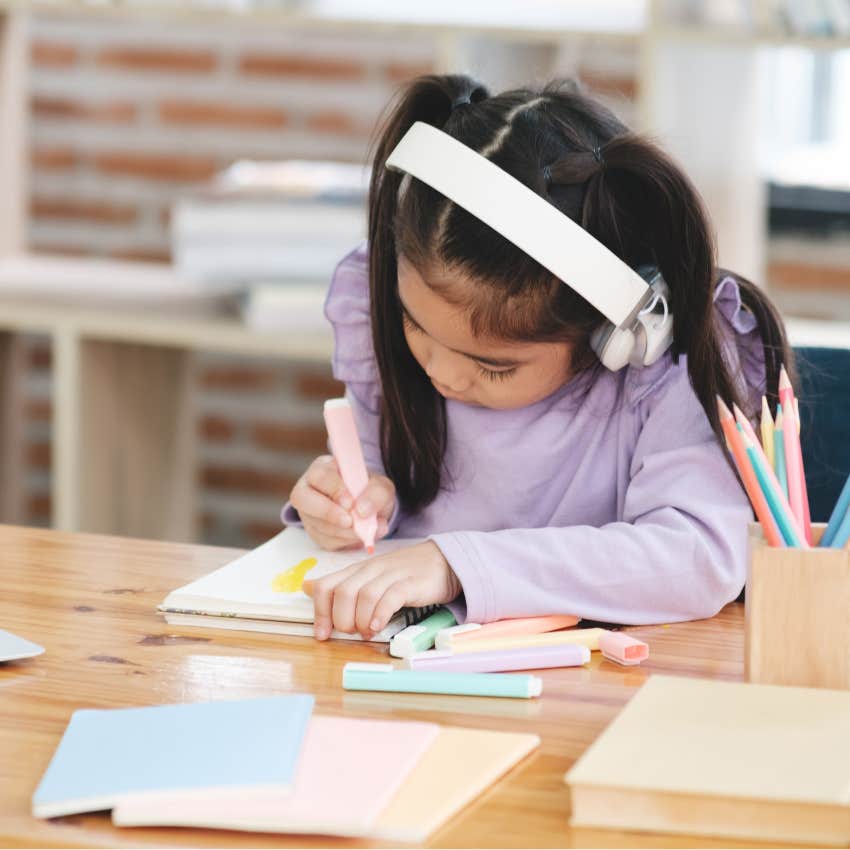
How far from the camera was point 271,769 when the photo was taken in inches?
26.5

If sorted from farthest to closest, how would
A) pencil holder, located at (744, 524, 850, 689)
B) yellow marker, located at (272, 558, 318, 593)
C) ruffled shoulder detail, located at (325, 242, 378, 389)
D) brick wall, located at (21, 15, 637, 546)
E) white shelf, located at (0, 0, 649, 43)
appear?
brick wall, located at (21, 15, 637, 546)
white shelf, located at (0, 0, 649, 43)
ruffled shoulder detail, located at (325, 242, 378, 389)
yellow marker, located at (272, 558, 318, 593)
pencil holder, located at (744, 524, 850, 689)

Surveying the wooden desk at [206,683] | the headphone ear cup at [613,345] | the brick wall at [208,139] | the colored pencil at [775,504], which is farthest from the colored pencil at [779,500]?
the brick wall at [208,139]

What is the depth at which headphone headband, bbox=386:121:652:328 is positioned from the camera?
0.97 metres

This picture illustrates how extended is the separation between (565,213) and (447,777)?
1.55ft

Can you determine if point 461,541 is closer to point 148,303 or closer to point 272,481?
point 148,303

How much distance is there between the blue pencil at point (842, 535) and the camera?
80cm

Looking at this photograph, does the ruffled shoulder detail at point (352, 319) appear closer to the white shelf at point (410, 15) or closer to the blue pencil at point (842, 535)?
the blue pencil at point (842, 535)

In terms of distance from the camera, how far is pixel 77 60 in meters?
2.65

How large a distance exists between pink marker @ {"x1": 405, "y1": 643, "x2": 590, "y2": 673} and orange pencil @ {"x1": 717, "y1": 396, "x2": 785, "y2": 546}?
147 millimetres

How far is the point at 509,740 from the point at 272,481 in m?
1.99

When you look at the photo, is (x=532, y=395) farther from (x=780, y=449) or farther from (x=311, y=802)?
(x=311, y=802)

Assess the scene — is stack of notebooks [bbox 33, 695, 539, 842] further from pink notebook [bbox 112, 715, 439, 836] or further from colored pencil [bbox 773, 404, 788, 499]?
colored pencil [bbox 773, 404, 788, 499]

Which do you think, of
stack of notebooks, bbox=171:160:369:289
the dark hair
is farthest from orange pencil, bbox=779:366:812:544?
stack of notebooks, bbox=171:160:369:289

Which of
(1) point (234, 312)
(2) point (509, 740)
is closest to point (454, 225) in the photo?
(2) point (509, 740)
